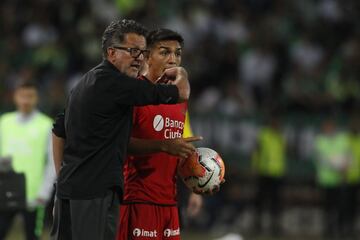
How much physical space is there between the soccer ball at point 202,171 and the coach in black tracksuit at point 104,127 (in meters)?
0.77

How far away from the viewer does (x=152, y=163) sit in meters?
7.88

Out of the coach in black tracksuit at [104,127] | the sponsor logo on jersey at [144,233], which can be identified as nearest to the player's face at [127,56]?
the coach in black tracksuit at [104,127]

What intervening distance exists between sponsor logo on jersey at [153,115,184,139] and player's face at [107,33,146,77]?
77 centimetres

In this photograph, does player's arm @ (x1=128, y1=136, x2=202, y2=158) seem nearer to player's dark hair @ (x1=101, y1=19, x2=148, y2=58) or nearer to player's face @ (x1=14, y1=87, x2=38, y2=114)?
player's dark hair @ (x1=101, y1=19, x2=148, y2=58)

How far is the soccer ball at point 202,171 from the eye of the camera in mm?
7750

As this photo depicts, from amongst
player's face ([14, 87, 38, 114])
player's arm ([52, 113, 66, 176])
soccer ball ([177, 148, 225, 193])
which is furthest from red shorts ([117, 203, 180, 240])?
player's face ([14, 87, 38, 114])

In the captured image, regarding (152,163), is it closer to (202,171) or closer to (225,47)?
→ (202,171)

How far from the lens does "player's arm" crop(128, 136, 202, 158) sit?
23.9ft

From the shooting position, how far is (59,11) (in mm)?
20453

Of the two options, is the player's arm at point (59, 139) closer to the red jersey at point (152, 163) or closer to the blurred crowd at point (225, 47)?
the red jersey at point (152, 163)

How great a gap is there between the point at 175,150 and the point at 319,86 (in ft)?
38.0

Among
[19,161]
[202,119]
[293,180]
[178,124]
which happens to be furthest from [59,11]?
[178,124]

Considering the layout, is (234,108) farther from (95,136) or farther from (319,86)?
(95,136)

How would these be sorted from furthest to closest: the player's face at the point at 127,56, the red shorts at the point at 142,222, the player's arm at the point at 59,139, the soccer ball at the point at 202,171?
the red shorts at the point at 142,222 → the soccer ball at the point at 202,171 → the player's arm at the point at 59,139 → the player's face at the point at 127,56
